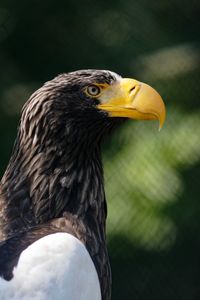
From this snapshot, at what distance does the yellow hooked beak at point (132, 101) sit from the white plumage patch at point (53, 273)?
21.9 inches

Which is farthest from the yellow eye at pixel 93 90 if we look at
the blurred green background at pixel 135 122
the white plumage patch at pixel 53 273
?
the blurred green background at pixel 135 122

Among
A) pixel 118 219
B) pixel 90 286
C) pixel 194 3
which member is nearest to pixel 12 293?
pixel 90 286

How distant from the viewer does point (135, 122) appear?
5.62 meters

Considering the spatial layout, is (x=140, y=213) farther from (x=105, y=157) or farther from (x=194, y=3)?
(x=194, y=3)

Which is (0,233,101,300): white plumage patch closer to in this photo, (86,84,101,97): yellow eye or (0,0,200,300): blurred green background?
(86,84,101,97): yellow eye

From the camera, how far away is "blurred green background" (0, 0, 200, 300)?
17.9 feet

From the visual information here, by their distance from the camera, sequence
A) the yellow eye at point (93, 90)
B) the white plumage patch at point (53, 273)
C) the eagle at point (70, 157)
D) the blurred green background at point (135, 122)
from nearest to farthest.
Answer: the white plumage patch at point (53, 273)
the eagle at point (70, 157)
the yellow eye at point (93, 90)
the blurred green background at point (135, 122)

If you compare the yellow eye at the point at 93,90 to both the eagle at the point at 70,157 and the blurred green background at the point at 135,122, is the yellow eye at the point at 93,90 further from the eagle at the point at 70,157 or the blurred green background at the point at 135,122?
the blurred green background at the point at 135,122

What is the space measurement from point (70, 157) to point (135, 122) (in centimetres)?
190

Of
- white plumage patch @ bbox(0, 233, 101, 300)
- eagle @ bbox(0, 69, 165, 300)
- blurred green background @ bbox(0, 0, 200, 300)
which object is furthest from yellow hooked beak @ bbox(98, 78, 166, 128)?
blurred green background @ bbox(0, 0, 200, 300)

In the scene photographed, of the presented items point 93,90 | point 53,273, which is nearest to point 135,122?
point 93,90

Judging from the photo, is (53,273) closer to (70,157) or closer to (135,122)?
(70,157)

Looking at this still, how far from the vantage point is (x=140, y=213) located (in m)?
5.41

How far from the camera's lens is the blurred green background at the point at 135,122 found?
545 centimetres
